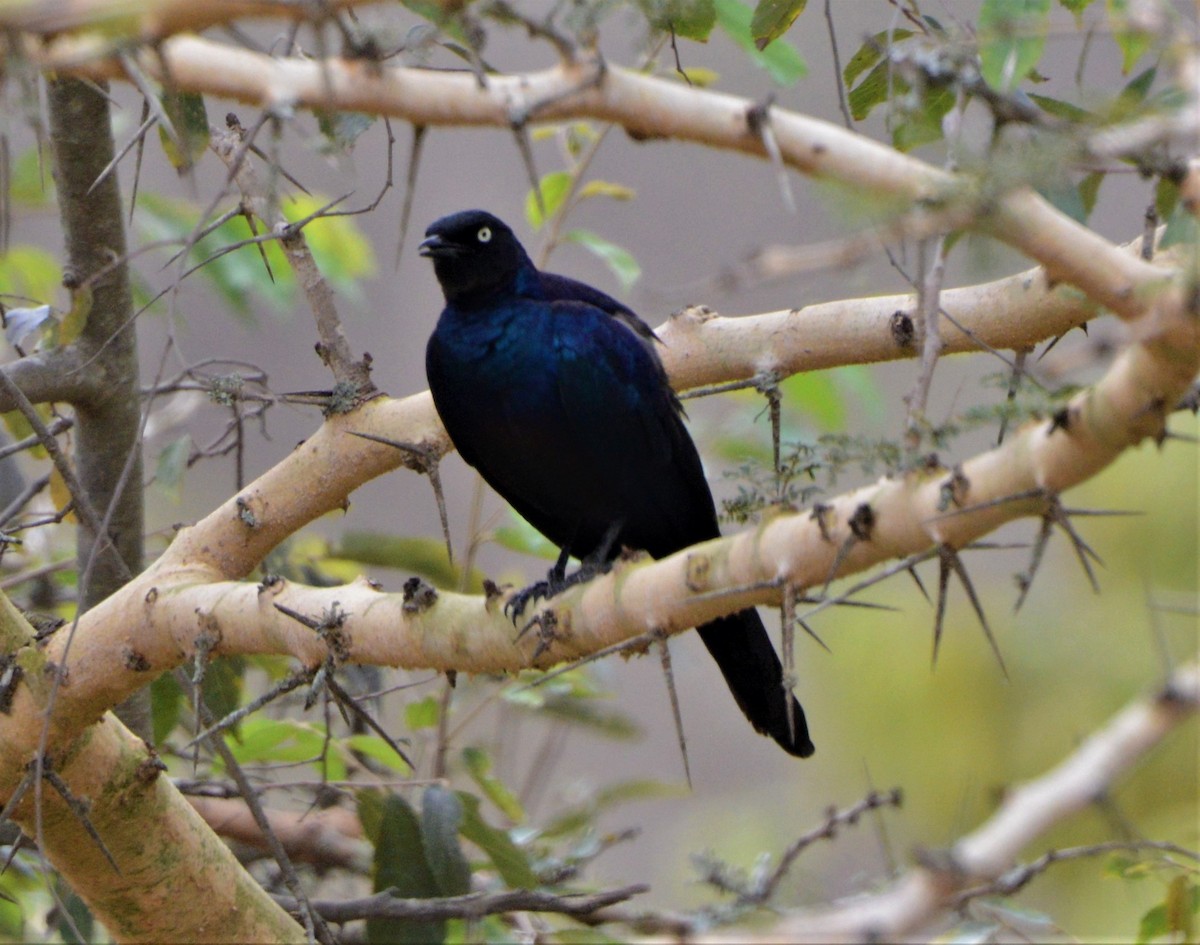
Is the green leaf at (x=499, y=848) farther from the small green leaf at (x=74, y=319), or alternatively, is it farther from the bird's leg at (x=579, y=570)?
the small green leaf at (x=74, y=319)

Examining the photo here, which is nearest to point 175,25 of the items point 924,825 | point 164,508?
point 164,508

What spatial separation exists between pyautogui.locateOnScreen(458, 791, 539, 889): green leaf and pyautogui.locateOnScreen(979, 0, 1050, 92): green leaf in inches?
75.2

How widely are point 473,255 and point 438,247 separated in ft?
0.33

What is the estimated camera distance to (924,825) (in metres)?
7.71

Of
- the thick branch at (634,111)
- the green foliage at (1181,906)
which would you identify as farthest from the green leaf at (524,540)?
the thick branch at (634,111)

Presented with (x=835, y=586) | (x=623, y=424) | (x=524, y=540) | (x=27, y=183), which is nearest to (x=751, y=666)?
(x=623, y=424)

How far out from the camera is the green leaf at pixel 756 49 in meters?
2.62

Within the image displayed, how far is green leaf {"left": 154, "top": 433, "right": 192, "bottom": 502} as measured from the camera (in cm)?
274

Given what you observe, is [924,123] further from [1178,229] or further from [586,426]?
[586,426]

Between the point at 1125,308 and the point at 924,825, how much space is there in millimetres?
6973

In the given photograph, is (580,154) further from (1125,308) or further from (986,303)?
(1125,308)

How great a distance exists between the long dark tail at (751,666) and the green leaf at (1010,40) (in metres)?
1.39

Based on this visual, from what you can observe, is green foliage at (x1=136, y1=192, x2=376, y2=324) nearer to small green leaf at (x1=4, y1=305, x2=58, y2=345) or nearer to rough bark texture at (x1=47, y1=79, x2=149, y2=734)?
rough bark texture at (x1=47, y1=79, x2=149, y2=734)

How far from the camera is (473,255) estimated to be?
10.3 ft
